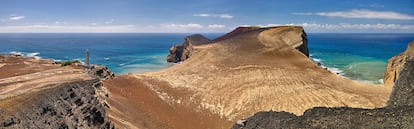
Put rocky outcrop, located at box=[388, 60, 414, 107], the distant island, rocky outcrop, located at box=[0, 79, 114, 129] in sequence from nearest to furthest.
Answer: rocky outcrop, located at box=[0, 79, 114, 129]
the distant island
rocky outcrop, located at box=[388, 60, 414, 107]

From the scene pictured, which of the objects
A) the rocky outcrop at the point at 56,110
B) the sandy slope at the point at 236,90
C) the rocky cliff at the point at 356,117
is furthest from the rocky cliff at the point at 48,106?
the rocky cliff at the point at 356,117

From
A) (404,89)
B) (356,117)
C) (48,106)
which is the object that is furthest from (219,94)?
(356,117)

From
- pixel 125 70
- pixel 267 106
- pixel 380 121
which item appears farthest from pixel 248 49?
pixel 380 121

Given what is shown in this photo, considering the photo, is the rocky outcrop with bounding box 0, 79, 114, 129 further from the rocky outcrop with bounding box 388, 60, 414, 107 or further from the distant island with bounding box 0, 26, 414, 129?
the rocky outcrop with bounding box 388, 60, 414, 107

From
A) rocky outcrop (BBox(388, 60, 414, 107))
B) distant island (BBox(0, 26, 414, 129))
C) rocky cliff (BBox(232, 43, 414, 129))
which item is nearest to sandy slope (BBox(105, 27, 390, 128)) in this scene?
distant island (BBox(0, 26, 414, 129))

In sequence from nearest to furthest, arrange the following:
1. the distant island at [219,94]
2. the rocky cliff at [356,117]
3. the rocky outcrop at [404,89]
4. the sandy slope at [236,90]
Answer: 1. the rocky cliff at [356,117]
2. the distant island at [219,94]
3. the rocky outcrop at [404,89]
4. the sandy slope at [236,90]

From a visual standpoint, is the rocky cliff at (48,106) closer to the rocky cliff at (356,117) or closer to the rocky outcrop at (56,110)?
the rocky outcrop at (56,110)
